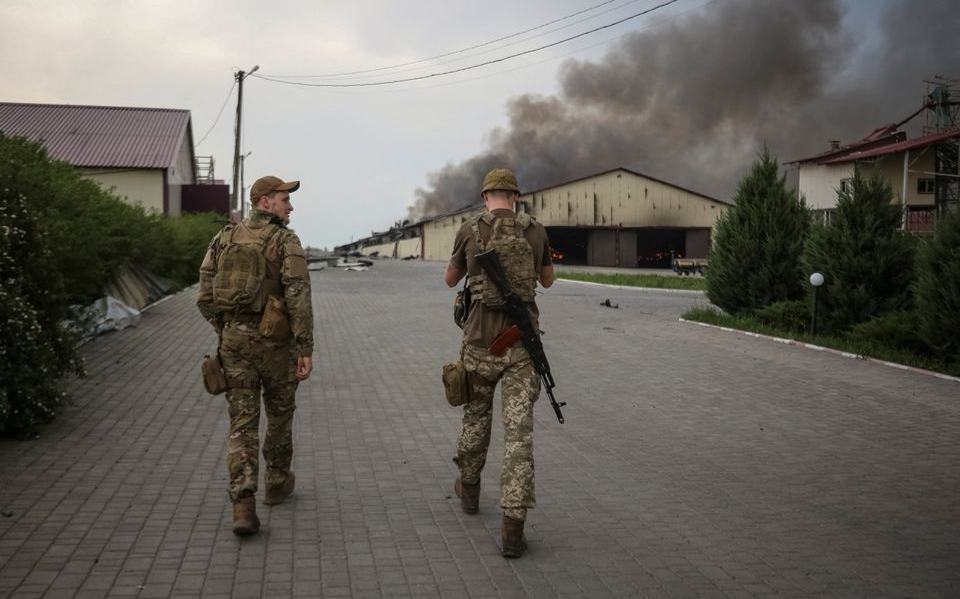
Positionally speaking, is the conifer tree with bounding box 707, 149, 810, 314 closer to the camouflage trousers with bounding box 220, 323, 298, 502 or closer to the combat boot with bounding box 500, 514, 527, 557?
the camouflage trousers with bounding box 220, 323, 298, 502

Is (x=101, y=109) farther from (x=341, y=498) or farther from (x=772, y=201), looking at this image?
(x=341, y=498)

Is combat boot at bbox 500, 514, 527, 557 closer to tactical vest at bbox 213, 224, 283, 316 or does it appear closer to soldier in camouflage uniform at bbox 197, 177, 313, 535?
soldier in camouflage uniform at bbox 197, 177, 313, 535

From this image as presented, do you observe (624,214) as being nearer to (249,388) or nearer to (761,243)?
(761,243)

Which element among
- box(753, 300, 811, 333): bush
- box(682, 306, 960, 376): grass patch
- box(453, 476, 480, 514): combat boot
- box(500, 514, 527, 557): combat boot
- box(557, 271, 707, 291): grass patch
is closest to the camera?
box(500, 514, 527, 557): combat boot

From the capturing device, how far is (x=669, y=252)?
194ft

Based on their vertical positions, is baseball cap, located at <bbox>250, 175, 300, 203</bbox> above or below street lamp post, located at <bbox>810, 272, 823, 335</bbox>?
above

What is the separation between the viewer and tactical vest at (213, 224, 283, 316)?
5.28 m

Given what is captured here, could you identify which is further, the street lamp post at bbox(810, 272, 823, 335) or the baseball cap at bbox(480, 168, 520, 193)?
the street lamp post at bbox(810, 272, 823, 335)

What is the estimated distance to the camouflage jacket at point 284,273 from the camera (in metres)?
5.32

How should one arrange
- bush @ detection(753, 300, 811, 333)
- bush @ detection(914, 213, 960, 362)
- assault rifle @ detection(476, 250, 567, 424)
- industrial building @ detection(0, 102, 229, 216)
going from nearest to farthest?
assault rifle @ detection(476, 250, 567, 424) < bush @ detection(914, 213, 960, 362) < bush @ detection(753, 300, 811, 333) < industrial building @ detection(0, 102, 229, 216)

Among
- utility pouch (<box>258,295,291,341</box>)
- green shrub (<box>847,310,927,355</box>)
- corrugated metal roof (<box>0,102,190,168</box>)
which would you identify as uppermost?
corrugated metal roof (<box>0,102,190,168</box>)

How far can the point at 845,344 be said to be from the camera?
13773 millimetres

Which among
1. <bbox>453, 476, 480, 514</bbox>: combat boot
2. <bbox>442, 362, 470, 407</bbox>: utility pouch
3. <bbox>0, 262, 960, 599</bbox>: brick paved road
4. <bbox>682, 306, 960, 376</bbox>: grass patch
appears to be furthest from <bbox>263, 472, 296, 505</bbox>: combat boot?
<bbox>682, 306, 960, 376</bbox>: grass patch

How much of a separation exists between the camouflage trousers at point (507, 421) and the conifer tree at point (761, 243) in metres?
12.7
